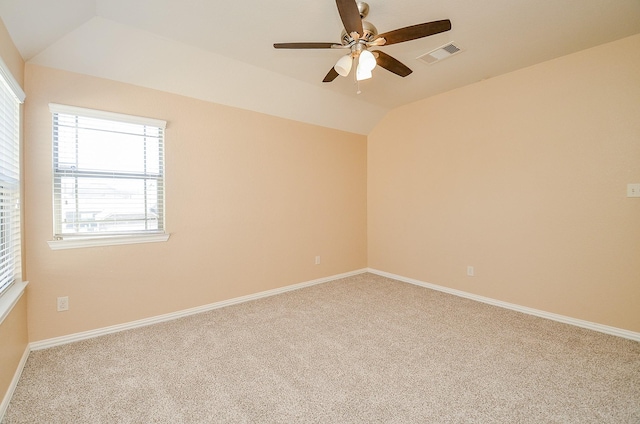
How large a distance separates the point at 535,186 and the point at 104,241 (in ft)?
13.9

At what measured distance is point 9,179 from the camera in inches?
74.4

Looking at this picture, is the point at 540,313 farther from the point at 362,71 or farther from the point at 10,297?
the point at 10,297

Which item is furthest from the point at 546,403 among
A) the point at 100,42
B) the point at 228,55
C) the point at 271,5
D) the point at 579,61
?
the point at 100,42

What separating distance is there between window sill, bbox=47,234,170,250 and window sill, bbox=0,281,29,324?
1.09ft

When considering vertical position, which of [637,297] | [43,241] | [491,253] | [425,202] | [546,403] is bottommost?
[546,403]

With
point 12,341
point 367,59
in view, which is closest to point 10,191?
point 12,341

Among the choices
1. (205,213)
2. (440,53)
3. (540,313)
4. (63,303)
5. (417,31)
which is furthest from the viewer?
(205,213)

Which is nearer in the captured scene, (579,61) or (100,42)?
(100,42)

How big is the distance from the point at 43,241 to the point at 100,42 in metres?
1.66

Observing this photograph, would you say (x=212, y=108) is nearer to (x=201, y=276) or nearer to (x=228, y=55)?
(x=228, y=55)

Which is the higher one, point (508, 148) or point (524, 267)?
point (508, 148)

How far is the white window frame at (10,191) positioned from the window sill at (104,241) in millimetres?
228

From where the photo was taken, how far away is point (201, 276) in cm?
306

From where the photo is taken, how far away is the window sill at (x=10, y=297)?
1.63 metres
